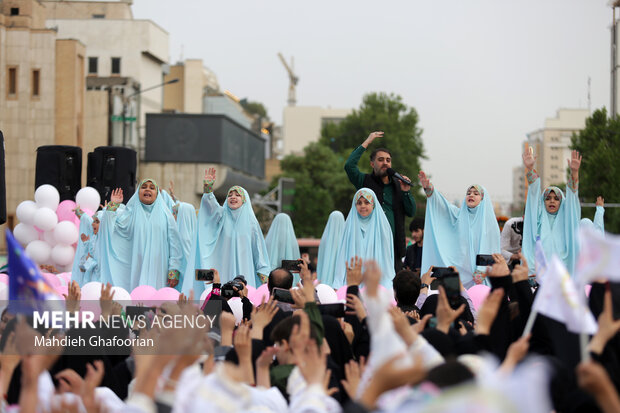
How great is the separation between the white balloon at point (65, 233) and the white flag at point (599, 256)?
38.0 feet

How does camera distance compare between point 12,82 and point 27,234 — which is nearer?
point 27,234

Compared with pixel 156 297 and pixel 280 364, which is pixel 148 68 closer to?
pixel 156 297

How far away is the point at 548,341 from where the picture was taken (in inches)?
210

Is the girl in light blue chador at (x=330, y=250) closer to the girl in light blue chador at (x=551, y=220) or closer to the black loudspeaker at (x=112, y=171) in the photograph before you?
the girl in light blue chador at (x=551, y=220)

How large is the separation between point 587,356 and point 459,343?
92cm

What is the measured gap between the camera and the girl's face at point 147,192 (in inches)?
460

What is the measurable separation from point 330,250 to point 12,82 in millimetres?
34309

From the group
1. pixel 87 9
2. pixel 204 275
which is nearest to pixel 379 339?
pixel 204 275

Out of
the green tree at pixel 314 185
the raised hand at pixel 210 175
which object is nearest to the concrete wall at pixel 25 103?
the green tree at pixel 314 185

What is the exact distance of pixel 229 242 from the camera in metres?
11.9

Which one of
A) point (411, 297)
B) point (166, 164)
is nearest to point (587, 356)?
point (411, 297)

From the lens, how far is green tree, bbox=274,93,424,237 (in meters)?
52.8

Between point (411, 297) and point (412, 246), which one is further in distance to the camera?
point (412, 246)

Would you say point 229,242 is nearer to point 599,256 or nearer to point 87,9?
point 599,256
